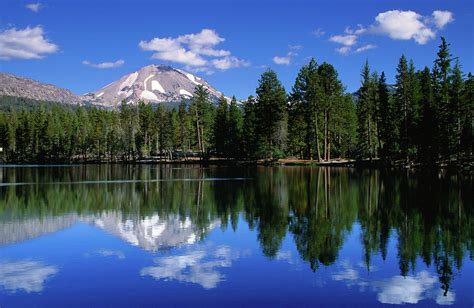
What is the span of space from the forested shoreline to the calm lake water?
121ft

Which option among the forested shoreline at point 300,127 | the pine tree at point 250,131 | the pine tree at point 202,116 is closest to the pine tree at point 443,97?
the forested shoreline at point 300,127

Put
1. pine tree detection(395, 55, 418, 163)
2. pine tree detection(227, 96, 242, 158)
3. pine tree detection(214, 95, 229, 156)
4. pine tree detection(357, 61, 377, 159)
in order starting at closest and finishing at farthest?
pine tree detection(395, 55, 418, 163)
pine tree detection(357, 61, 377, 159)
pine tree detection(227, 96, 242, 158)
pine tree detection(214, 95, 229, 156)

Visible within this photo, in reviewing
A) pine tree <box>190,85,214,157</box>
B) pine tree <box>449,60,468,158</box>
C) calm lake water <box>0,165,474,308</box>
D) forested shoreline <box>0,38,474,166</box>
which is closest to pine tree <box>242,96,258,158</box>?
forested shoreline <box>0,38,474,166</box>

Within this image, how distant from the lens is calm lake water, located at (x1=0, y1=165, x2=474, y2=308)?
42.5 ft

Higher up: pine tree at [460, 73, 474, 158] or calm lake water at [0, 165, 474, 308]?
pine tree at [460, 73, 474, 158]

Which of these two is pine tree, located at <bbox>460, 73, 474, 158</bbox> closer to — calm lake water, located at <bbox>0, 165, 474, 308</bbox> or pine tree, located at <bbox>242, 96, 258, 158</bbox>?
calm lake water, located at <bbox>0, 165, 474, 308</bbox>

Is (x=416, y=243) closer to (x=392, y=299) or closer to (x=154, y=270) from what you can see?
(x=392, y=299)

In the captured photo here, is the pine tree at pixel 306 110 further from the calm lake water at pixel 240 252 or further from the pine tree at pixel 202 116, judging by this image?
the calm lake water at pixel 240 252

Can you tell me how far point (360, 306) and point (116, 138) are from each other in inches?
5347

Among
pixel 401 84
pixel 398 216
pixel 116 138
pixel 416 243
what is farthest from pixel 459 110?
pixel 116 138

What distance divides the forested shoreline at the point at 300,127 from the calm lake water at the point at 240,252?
121 feet

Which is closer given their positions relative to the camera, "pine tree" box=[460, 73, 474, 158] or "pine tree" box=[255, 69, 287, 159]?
"pine tree" box=[460, 73, 474, 158]

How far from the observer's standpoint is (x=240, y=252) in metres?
18.1

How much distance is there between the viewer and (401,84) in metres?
78.1
